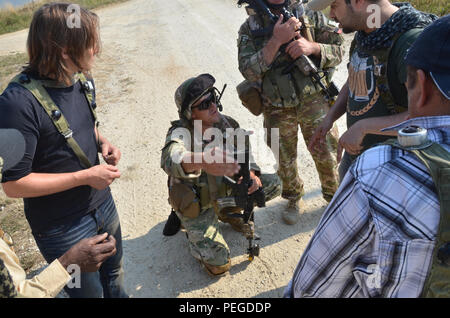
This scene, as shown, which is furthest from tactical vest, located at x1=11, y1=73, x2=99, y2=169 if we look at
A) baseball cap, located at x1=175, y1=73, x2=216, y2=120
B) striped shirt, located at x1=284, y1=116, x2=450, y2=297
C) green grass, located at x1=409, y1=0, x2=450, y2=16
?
green grass, located at x1=409, y1=0, x2=450, y2=16

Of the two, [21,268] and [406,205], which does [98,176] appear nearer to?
[21,268]

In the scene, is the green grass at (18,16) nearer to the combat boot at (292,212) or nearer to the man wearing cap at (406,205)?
the combat boot at (292,212)

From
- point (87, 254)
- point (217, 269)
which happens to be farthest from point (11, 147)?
point (217, 269)

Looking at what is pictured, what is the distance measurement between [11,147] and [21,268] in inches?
24.0

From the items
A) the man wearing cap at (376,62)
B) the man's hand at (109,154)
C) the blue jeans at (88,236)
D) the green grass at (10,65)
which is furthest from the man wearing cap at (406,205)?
the green grass at (10,65)

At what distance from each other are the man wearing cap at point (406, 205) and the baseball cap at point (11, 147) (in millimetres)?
1488

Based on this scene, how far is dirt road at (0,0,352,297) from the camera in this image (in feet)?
10.3

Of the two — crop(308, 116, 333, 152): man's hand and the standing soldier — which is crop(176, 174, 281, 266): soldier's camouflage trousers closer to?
the standing soldier

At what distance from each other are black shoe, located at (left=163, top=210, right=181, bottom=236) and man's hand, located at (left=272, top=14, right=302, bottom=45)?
1.96 meters

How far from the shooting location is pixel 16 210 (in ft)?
13.7

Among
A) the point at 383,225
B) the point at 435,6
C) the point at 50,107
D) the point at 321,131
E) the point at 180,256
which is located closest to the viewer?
the point at 383,225

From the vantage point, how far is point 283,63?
10.8 ft
